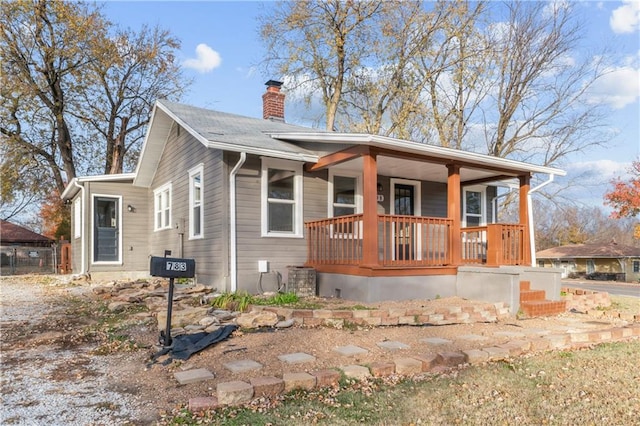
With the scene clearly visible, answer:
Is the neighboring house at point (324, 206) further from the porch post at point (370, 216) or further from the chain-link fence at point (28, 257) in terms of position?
the chain-link fence at point (28, 257)

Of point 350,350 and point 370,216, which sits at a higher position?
point 370,216

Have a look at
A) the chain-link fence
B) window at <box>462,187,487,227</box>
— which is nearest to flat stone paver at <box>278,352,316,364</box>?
window at <box>462,187,487,227</box>

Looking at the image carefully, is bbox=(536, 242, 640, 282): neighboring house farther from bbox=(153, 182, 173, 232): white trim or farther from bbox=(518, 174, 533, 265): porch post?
bbox=(153, 182, 173, 232): white trim

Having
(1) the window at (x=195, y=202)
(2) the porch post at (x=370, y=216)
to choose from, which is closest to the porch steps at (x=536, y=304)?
(2) the porch post at (x=370, y=216)

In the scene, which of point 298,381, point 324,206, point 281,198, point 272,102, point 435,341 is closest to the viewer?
point 298,381

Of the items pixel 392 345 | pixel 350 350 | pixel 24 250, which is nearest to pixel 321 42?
pixel 392 345

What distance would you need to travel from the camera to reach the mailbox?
4473 millimetres

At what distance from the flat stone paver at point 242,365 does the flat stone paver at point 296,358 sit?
289 mm

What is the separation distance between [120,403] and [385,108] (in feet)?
66.4

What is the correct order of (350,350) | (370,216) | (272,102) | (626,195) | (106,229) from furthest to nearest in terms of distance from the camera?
(626,195) < (272,102) < (106,229) < (370,216) < (350,350)

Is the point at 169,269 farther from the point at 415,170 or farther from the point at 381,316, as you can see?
the point at 415,170

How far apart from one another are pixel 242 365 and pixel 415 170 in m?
6.90

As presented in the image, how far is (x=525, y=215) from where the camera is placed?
9.72m

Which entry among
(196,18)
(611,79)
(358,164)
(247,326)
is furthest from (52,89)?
(611,79)
